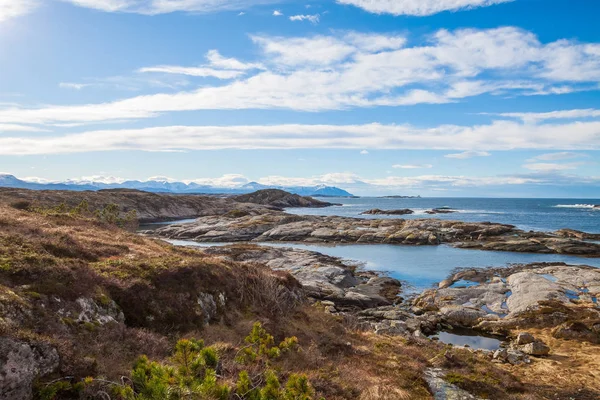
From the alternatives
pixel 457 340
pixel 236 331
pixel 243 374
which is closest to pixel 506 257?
pixel 457 340

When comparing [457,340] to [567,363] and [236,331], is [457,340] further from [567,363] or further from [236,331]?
[236,331]

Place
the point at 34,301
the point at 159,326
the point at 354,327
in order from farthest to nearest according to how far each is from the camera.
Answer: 1. the point at 354,327
2. the point at 159,326
3. the point at 34,301

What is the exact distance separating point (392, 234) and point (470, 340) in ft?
192

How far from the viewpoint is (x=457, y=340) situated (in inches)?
1139

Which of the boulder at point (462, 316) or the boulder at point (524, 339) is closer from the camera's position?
the boulder at point (524, 339)

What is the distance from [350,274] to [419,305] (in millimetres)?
13728

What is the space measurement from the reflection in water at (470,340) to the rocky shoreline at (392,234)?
50.4 m

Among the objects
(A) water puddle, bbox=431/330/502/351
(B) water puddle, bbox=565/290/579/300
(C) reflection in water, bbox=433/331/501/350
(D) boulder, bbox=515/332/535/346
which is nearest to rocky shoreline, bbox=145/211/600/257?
(B) water puddle, bbox=565/290/579/300

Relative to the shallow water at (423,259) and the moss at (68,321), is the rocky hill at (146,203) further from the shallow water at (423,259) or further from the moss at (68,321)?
the moss at (68,321)

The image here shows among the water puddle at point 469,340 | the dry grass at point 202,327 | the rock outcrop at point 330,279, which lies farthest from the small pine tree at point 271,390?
the rock outcrop at point 330,279

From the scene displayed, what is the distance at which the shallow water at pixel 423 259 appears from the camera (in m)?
52.9

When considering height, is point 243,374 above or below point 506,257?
above

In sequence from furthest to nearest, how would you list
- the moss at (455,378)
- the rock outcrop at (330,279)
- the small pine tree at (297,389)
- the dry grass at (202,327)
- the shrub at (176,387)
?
1. the rock outcrop at (330,279)
2. the moss at (455,378)
3. the dry grass at (202,327)
4. the small pine tree at (297,389)
5. the shrub at (176,387)

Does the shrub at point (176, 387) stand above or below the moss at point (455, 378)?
above
